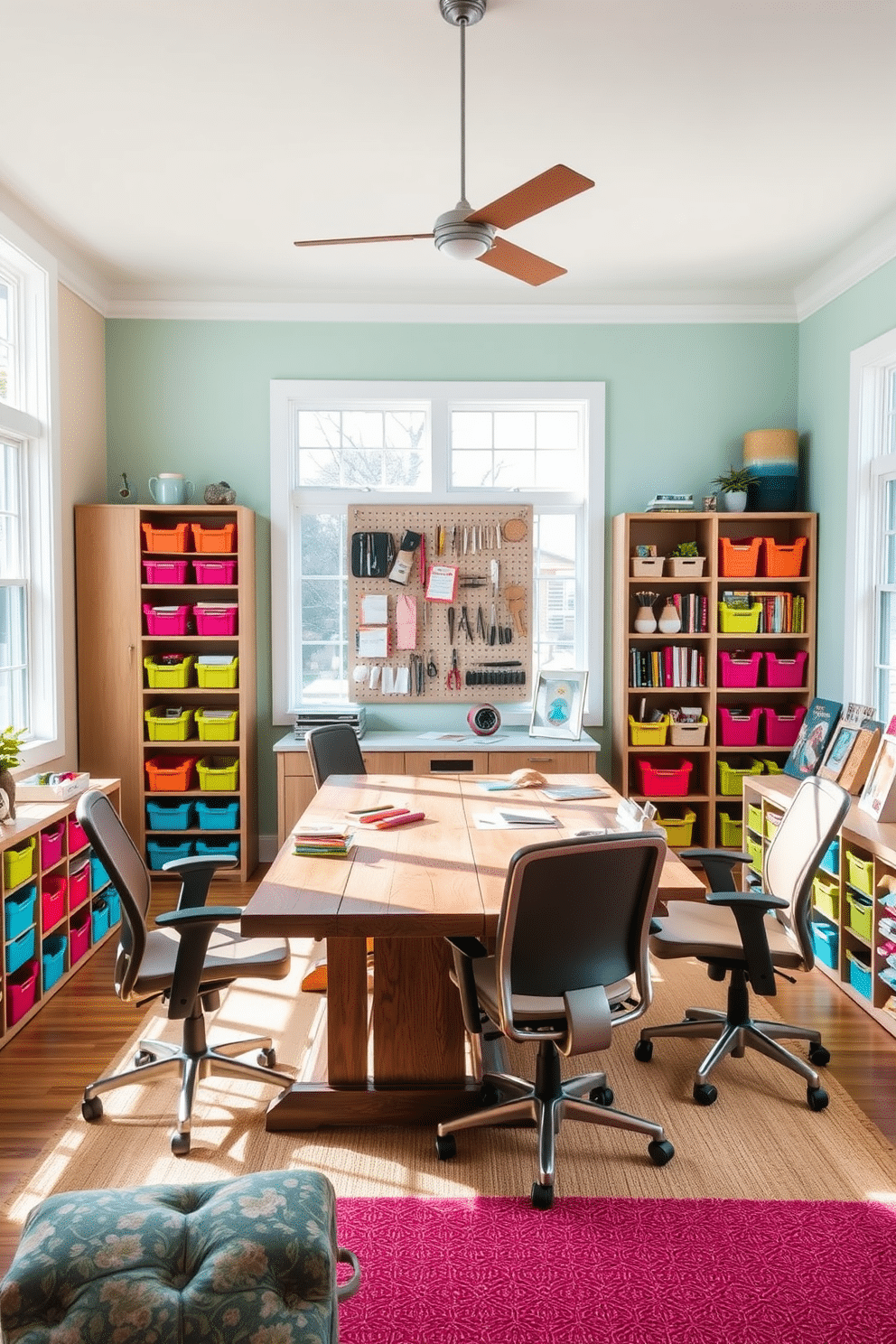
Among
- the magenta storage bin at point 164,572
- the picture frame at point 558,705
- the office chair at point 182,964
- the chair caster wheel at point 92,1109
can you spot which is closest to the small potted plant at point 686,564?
the picture frame at point 558,705

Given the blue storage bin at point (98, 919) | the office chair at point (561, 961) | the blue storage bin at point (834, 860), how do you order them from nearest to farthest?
the office chair at point (561, 961), the blue storage bin at point (834, 860), the blue storage bin at point (98, 919)

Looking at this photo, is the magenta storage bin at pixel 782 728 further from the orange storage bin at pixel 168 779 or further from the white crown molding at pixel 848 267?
the orange storage bin at pixel 168 779

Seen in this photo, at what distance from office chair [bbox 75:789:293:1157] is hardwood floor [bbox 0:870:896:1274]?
0.15 meters

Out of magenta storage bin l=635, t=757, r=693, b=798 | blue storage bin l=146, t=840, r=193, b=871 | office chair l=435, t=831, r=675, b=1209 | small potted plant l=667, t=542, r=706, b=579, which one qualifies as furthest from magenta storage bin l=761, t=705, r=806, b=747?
blue storage bin l=146, t=840, r=193, b=871

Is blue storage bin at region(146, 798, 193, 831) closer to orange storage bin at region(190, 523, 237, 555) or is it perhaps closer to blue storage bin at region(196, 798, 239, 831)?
blue storage bin at region(196, 798, 239, 831)

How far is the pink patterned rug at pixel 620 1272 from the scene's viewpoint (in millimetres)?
1965

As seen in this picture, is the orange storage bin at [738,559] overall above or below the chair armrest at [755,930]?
above

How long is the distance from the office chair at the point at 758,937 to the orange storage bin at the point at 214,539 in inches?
120

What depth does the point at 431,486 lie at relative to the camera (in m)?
5.56

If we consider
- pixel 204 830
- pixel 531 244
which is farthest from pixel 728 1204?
pixel 531 244

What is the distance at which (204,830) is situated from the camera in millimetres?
5145

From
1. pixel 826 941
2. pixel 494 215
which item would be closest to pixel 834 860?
pixel 826 941

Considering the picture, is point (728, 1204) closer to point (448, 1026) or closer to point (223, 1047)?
point (448, 1026)

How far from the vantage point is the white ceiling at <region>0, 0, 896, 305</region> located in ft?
9.50
